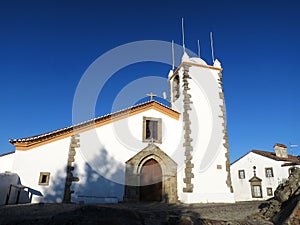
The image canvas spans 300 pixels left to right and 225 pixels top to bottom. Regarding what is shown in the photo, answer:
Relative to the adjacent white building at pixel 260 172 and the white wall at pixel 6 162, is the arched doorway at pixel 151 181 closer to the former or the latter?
the white wall at pixel 6 162

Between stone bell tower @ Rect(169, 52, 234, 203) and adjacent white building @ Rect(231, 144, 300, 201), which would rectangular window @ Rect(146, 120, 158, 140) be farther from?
adjacent white building @ Rect(231, 144, 300, 201)

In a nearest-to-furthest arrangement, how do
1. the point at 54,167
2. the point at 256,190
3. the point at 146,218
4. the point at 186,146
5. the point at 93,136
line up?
the point at 146,218, the point at 54,167, the point at 93,136, the point at 186,146, the point at 256,190

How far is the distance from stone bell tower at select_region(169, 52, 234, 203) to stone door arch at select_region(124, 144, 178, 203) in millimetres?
492

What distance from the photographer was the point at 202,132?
15141 millimetres

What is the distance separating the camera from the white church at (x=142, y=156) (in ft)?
39.4

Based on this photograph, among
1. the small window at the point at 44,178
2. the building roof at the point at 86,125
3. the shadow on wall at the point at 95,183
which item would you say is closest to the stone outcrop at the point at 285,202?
the shadow on wall at the point at 95,183

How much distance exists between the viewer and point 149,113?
50.1 feet

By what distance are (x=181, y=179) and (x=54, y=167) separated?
700 cm

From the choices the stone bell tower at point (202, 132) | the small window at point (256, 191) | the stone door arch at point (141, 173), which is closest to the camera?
the stone door arch at point (141, 173)

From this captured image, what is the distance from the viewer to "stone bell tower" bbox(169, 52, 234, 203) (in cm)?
1391

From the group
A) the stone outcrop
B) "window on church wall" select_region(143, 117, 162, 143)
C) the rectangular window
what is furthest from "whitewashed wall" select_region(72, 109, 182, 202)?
the stone outcrop

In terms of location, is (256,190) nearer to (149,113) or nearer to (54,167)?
(149,113)

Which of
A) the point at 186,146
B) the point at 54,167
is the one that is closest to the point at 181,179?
the point at 186,146

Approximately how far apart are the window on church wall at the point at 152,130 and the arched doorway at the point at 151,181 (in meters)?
1.30
